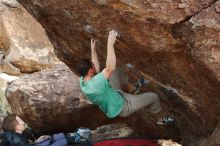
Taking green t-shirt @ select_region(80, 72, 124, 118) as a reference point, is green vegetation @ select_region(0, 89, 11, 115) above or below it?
below

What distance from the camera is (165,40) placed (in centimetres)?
668

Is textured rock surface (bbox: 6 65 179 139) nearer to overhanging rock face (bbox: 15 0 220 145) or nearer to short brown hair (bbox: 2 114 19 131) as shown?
short brown hair (bbox: 2 114 19 131)

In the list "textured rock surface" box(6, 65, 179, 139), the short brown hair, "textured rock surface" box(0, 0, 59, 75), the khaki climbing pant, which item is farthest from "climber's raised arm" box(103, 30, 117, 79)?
"textured rock surface" box(0, 0, 59, 75)

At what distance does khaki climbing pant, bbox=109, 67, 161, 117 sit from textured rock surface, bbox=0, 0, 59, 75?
9.62 meters

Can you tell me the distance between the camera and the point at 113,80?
27.0 ft

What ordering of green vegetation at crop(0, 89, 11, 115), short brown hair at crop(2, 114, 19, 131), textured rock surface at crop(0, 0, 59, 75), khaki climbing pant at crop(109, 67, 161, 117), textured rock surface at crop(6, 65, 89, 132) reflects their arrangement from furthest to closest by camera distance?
textured rock surface at crop(0, 0, 59, 75) → green vegetation at crop(0, 89, 11, 115) → textured rock surface at crop(6, 65, 89, 132) → short brown hair at crop(2, 114, 19, 131) → khaki climbing pant at crop(109, 67, 161, 117)

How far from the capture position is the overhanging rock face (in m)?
6.24

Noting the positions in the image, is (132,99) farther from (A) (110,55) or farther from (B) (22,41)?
(B) (22,41)

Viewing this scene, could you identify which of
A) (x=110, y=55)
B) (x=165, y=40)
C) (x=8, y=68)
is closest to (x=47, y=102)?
(x=110, y=55)

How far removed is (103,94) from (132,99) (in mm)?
760

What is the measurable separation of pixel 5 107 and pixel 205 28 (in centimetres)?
1138

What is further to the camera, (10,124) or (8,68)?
(8,68)

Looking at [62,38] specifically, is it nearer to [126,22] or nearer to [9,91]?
A: [126,22]

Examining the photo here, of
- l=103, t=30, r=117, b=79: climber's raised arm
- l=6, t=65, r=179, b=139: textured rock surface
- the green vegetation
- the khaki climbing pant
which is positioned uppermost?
l=103, t=30, r=117, b=79: climber's raised arm
